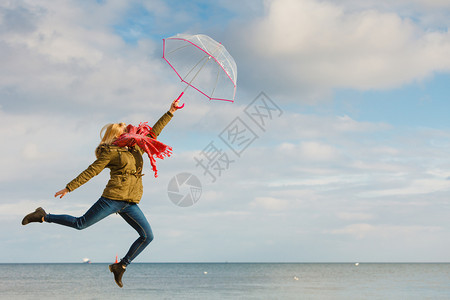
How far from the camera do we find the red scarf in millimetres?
7094

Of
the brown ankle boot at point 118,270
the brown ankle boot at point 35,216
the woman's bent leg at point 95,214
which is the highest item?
the woman's bent leg at point 95,214

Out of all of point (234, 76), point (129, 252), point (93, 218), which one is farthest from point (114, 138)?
point (234, 76)

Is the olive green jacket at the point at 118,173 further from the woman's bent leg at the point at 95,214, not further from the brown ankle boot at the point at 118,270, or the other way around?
the brown ankle boot at the point at 118,270

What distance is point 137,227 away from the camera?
23.8ft

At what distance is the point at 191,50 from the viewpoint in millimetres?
8305

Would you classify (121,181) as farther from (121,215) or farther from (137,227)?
(137,227)

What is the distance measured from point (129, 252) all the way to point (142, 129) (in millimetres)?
1787

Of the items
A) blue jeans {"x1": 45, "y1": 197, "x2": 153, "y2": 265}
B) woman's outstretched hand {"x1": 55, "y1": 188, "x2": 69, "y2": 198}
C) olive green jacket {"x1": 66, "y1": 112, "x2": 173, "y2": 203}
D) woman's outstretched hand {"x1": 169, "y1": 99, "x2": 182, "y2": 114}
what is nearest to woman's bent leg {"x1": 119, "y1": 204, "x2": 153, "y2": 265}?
blue jeans {"x1": 45, "y1": 197, "x2": 153, "y2": 265}

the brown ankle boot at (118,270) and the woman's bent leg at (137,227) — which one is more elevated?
the woman's bent leg at (137,227)

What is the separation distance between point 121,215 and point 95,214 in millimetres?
399

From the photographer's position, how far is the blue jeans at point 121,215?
6.93 metres

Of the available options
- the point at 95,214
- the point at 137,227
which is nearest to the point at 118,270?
the point at 137,227

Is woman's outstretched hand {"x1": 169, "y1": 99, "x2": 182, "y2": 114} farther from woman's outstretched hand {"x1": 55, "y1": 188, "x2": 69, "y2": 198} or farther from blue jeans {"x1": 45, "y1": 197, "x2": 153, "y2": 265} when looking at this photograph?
woman's outstretched hand {"x1": 55, "y1": 188, "x2": 69, "y2": 198}

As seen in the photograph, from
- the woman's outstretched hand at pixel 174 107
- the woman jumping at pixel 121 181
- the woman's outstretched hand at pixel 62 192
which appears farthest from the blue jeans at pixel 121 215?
the woman's outstretched hand at pixel 174 107
